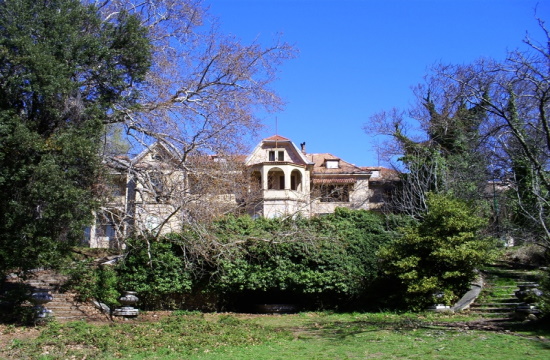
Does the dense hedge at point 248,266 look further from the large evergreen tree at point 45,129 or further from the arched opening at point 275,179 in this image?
the arched opening at point 275,179

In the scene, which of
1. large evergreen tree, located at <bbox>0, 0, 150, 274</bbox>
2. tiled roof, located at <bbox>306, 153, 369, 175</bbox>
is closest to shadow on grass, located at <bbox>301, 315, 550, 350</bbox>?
large evergreen tree, located at <bbox>0, 0, 150, 274</bbox>

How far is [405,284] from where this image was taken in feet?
57.0

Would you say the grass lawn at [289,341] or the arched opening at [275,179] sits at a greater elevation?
the arched opening at [275,179]

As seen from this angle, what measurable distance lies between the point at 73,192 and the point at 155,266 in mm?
5659

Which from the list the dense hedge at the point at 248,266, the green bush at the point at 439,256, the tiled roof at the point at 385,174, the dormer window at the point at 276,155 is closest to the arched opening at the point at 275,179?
the dormer window at the point at 276,155

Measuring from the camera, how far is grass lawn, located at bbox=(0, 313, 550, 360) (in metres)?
9.84

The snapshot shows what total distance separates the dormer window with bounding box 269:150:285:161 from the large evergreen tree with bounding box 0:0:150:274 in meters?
22.7

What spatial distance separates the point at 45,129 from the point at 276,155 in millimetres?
23924

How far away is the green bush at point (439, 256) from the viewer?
16672 millimetres

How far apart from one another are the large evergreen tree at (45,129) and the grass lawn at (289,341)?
8.32ft

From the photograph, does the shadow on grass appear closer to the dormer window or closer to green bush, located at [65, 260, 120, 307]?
green bush, located at [65, 260, 120, 307]

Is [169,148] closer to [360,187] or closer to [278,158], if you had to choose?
[278,158]

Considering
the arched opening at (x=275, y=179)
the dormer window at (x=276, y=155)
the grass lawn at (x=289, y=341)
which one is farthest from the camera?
the arched opening at (x=275, y=179)

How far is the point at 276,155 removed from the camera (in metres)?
37.5
